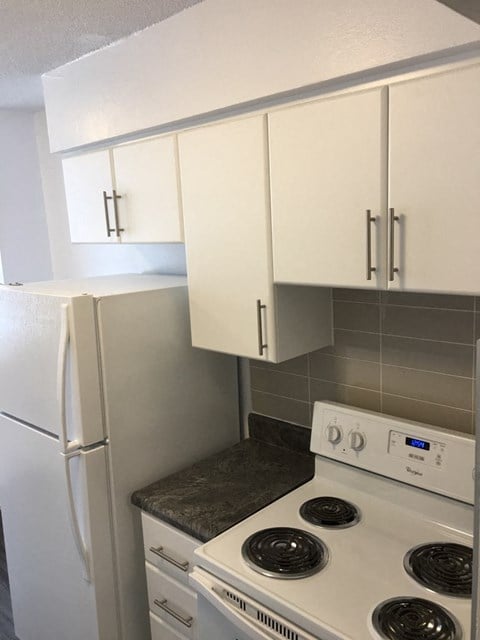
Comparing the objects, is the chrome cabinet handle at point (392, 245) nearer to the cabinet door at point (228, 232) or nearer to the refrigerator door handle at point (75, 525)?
the cabinet door at point (228, 232)

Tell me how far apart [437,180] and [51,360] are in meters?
1.35

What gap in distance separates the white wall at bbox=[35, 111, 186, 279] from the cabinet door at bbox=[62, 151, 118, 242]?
1.36 feet

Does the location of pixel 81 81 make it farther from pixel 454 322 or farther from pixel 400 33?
pixel 454 322

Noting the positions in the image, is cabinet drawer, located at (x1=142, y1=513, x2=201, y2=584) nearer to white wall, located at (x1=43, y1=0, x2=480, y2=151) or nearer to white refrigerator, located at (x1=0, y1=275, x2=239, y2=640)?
white refrigerator, located at (x1=0, y1=275, x2=239, y2=640)

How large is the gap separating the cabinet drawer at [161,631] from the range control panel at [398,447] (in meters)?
0.78

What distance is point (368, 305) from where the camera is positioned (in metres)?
1.92

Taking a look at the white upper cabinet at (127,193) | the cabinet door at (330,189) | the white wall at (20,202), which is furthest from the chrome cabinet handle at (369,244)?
the white wall at (20,202)

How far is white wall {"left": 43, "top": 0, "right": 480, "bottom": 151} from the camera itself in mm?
1308

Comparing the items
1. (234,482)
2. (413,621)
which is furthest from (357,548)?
(234,482)

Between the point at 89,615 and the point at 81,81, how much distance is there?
1.98 metres

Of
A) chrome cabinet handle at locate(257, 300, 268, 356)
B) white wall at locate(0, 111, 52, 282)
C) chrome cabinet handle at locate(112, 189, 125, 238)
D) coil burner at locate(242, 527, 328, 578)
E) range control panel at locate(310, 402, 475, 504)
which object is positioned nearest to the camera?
coil burner at locate(242, 527, 328, 578)

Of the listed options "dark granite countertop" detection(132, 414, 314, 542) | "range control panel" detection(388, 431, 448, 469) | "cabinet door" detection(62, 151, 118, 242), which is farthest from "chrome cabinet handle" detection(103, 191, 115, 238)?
"range control panel" detection(388, 431, 448, 469)

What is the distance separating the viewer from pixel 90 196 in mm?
2262

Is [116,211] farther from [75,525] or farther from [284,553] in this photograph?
[284,553]
